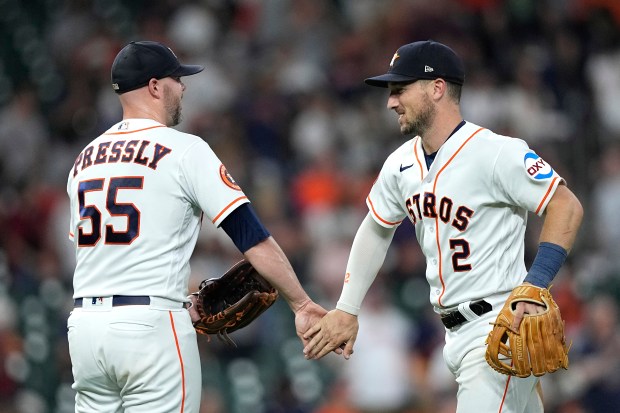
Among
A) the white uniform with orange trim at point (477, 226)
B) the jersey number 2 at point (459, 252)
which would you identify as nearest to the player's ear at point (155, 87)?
the white uniform with orange trim at point (477, 226)

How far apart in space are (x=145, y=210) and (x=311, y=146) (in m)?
6.75

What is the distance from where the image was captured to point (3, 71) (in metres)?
12.9

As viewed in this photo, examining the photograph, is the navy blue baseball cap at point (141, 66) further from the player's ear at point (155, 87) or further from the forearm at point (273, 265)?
the forearm at point (273, 265)

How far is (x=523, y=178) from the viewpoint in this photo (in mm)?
4750

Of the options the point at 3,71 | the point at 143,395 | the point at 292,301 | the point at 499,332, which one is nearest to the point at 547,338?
the point at 499,332

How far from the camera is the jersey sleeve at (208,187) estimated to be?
462 centimetres

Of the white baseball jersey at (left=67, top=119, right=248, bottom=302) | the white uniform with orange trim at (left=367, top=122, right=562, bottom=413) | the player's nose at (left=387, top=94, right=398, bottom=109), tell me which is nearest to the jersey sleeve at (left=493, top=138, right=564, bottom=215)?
the white uniform with orange trim at (left=367, top=122, right=562, bottom=413)

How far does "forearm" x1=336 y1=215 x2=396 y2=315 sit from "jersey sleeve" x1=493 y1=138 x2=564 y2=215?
0.82m

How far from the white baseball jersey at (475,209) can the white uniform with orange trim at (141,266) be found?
0.98 m

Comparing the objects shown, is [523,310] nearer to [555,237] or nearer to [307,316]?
[555,237]

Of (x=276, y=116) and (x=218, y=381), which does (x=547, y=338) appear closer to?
(x=218, y=381)

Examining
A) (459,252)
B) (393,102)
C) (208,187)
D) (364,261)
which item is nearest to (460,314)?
(459,252)

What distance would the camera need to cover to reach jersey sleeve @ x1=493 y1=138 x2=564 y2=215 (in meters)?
4.72

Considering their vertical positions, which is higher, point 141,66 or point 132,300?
point 141,66
